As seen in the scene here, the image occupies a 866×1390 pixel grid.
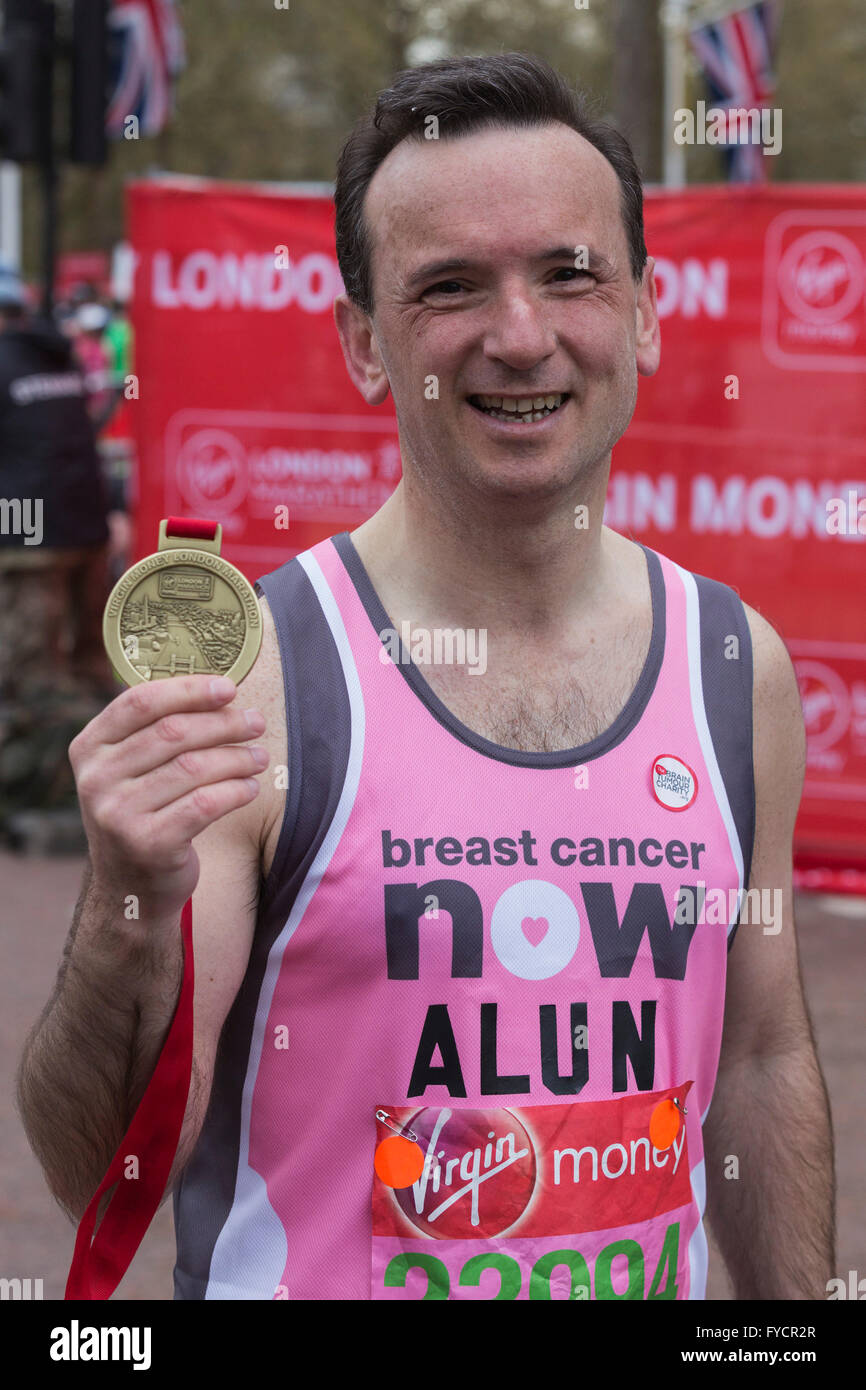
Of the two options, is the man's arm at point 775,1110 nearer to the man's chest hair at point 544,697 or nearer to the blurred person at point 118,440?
the man's chest hair at point 544,697

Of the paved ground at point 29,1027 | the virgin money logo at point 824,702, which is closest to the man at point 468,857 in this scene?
the paved ground at point 29,1027

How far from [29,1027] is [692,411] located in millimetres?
3941

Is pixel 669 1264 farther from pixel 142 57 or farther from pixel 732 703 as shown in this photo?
pixel 142 57

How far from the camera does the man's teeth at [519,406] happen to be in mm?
1946

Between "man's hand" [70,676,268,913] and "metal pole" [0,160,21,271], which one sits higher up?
"metal pole" [0,160,21,271]

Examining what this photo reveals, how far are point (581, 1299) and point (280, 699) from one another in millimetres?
765

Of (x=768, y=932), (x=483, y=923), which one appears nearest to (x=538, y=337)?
(x=483, y=923)

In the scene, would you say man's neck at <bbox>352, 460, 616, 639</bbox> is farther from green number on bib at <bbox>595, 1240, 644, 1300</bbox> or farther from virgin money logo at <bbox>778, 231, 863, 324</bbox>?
virgin money logo at <bbox>778, 231, 863, 324</bbox>

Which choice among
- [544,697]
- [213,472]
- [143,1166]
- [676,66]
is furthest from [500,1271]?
[676,66]

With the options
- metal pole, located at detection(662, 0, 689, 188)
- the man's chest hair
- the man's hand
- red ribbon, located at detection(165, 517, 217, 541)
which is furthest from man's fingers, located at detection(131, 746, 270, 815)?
metal pole, located at detection(662, 0, 689, 188)

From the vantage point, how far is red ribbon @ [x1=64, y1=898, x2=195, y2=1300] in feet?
5.69

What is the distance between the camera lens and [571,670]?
81.9 inches

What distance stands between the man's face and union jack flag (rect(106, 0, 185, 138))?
940 centimetres

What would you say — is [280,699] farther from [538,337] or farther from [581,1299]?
[581,1299]
